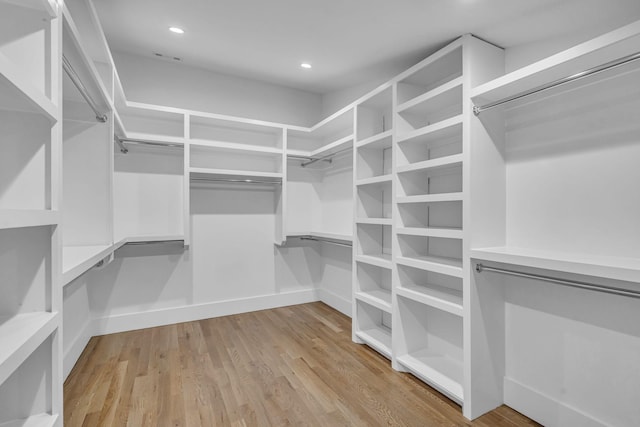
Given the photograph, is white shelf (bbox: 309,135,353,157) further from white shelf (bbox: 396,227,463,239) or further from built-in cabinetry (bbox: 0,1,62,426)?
built-in cabinetry (bbox: 0,1,62,426)

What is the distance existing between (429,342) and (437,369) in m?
0.34

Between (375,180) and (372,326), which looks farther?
(372,326)

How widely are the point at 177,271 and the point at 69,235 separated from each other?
1.45m

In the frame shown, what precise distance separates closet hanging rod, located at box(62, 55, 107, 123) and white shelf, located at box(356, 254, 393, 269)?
2.40 meters

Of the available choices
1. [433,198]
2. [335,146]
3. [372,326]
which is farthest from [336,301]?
[433,198]

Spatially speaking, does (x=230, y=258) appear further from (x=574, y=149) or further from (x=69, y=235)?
(x=574, y=149)

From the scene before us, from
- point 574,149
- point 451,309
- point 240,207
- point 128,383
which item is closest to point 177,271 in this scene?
point 240,207

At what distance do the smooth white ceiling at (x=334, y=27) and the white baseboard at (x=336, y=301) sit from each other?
104 inches

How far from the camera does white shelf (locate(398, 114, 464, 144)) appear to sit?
6.82 feet

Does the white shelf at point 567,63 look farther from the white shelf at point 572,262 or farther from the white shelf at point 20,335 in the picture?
the white shelf at point 20,335

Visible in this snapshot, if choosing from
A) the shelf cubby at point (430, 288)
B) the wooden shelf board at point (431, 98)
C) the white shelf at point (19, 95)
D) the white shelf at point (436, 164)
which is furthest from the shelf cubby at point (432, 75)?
the white shelf at point (19, 95)

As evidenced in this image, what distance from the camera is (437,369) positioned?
230 centimetres

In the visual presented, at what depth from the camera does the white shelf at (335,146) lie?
10.4 ft

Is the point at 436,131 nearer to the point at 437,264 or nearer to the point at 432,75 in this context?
the point at 432,75
